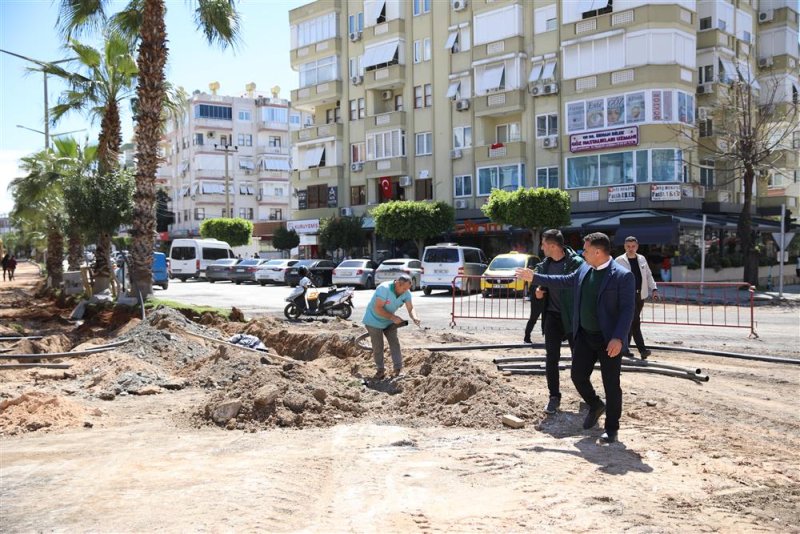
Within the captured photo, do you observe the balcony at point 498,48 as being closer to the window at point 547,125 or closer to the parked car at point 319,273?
the window at point 547,125

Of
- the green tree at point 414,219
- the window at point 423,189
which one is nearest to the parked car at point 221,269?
the green tree at point 414,219

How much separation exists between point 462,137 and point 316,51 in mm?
13601

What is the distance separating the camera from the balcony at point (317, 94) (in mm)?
48656

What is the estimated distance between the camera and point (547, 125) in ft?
127

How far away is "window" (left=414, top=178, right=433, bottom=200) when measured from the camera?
44188mm

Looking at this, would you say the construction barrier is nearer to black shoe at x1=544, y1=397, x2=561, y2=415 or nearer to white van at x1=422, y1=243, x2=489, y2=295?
white van at x1=422, y1=243, x2=489, y2=295

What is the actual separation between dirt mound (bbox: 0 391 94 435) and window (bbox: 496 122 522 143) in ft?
111

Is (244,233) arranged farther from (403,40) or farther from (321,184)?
(403,40)

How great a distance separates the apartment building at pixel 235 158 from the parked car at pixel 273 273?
3977cm

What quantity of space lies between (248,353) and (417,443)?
525 cm

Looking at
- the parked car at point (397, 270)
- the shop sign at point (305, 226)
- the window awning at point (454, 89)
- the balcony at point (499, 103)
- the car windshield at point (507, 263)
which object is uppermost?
the window awning at point (454, 89)

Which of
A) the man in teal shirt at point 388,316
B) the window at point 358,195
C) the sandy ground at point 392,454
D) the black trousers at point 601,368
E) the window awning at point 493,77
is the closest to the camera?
the sandy ground at point 392,454

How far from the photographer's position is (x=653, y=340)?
13.9 metres

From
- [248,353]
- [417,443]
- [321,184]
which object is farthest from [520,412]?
[321,184]
